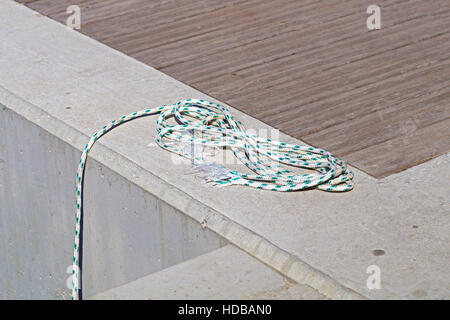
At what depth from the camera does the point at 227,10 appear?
5371mm

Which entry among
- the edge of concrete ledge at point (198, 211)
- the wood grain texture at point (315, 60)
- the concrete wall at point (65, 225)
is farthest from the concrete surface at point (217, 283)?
the wood grain texture at point (315, 60)

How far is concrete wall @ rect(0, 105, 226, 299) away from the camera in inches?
Result: 139

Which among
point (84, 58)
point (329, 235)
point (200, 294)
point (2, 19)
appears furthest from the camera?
point (2, 19)

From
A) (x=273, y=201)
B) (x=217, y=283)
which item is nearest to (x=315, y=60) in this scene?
(x=273, y=201)

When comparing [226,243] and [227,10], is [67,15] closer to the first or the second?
[227,10]

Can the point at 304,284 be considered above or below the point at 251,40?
below

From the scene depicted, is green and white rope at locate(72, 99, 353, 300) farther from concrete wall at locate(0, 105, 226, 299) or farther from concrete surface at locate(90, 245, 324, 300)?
concrete surface at locate(90, 245, 324, 300)

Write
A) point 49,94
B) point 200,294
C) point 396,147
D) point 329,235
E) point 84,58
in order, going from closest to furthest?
point 200,294
point 329,235
point 396,147
point 49,94
point 84,58

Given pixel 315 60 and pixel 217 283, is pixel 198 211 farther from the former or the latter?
pixel 315 60

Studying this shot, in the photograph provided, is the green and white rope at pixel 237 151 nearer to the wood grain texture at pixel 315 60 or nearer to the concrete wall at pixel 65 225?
the concrete wall at pixel 65 225

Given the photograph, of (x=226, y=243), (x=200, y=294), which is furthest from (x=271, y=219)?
(x=200, y=294)

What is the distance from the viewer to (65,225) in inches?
166

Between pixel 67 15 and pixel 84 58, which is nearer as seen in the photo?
pixel 84 58

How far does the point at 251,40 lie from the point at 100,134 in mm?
1416
